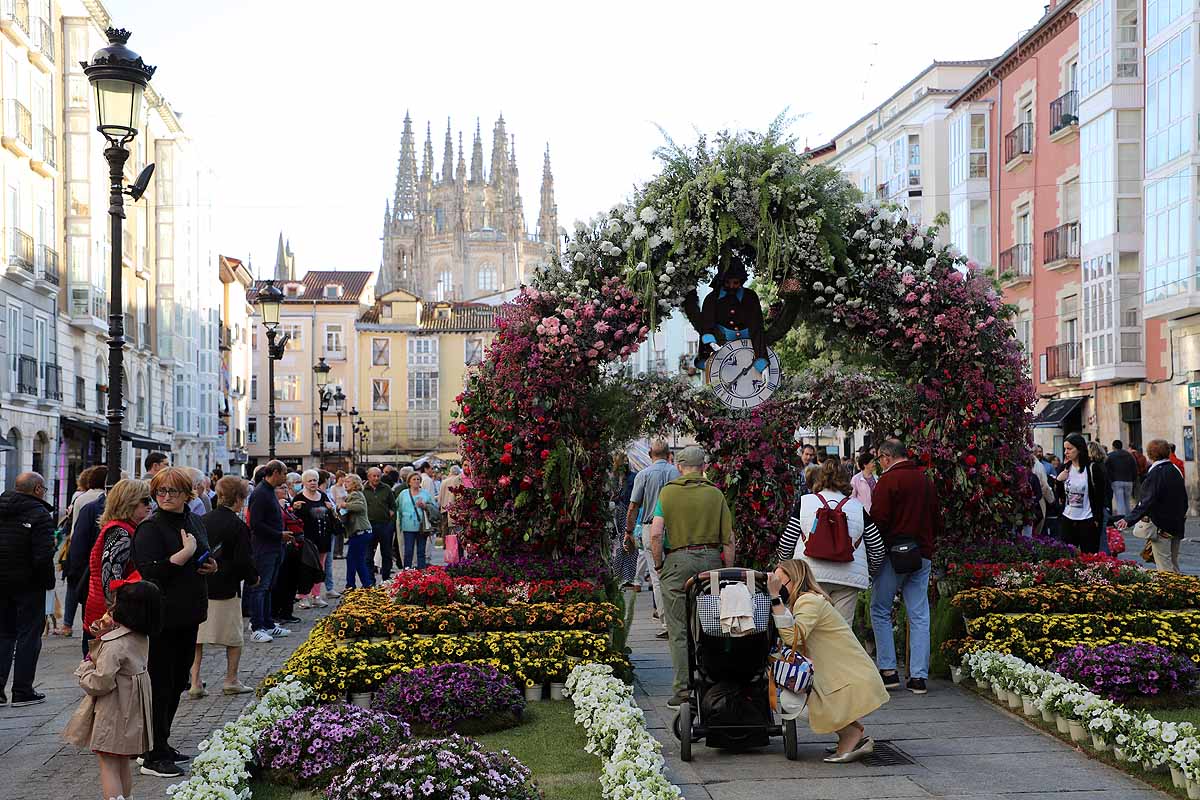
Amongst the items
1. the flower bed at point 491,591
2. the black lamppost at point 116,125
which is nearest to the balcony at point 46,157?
the black lamppost at point 116,125

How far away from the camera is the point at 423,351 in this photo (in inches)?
3639

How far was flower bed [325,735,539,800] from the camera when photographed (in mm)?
6047

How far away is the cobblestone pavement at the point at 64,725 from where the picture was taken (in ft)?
24.7

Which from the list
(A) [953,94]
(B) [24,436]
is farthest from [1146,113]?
(B) [24,436]

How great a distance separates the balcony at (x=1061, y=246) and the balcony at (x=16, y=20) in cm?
2656

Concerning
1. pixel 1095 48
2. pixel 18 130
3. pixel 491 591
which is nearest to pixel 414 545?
pixel 491 591

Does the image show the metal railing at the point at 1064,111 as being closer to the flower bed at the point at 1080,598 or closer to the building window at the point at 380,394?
the flower bed at the point at 1080,598

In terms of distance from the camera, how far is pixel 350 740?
736 cm

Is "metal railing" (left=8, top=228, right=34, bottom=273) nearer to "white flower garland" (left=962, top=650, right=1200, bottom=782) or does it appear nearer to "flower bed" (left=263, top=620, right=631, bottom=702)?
"flower bed" (left=263, top=620, right=631, bottom=702)

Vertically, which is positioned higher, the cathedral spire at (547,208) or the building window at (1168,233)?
the cathedral spire at (547,208)

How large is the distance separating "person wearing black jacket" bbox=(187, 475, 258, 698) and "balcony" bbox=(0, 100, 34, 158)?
79.5ft

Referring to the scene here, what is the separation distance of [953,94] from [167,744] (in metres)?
43.7

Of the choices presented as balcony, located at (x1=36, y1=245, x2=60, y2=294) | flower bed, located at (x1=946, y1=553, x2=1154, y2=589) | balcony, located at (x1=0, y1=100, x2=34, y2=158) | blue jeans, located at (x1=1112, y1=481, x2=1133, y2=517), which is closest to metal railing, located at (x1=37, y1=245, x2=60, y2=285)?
balcony, located at (x1=36, y1=245, x2=60, y2=294)

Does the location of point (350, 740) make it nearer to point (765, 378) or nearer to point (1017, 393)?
point (765, 378)
